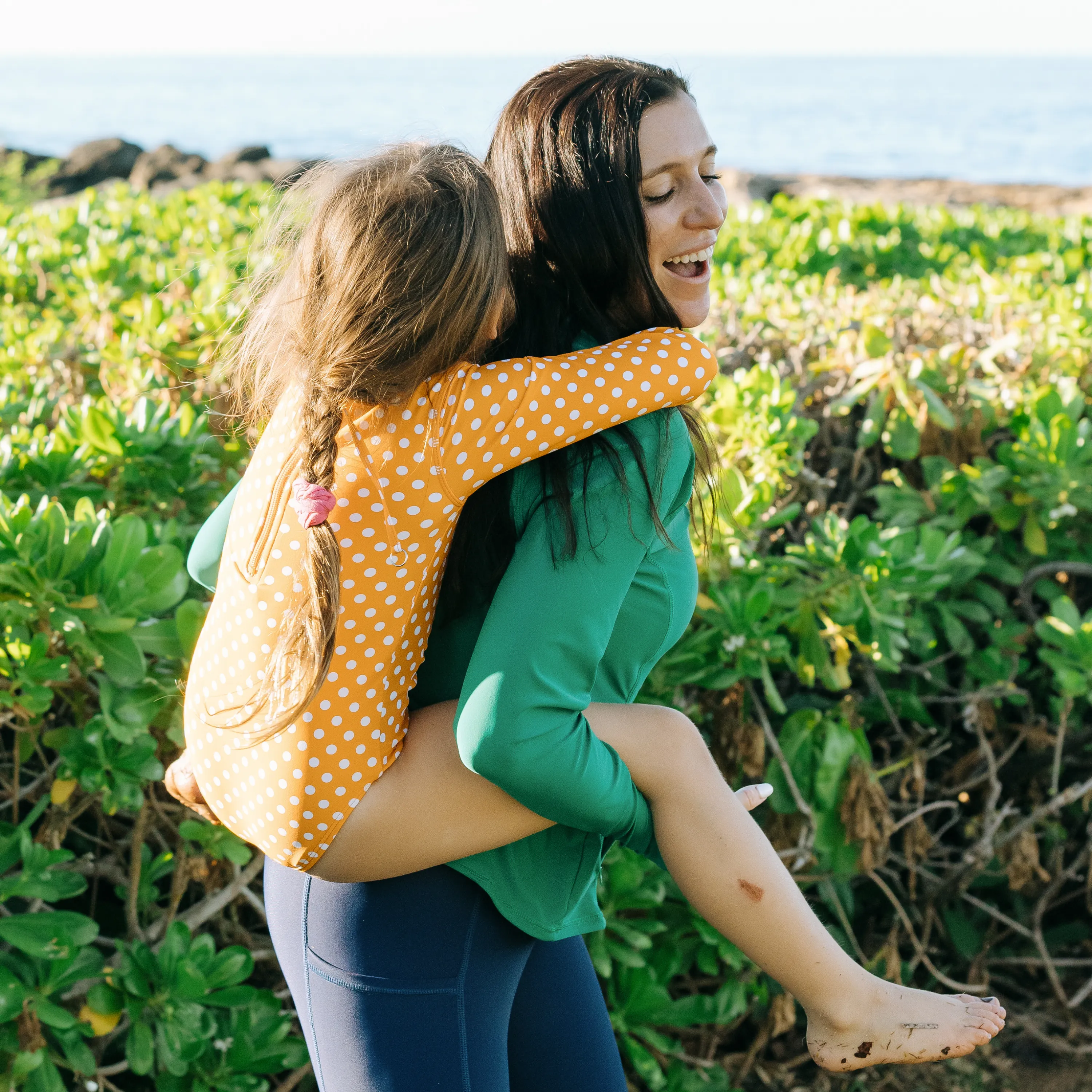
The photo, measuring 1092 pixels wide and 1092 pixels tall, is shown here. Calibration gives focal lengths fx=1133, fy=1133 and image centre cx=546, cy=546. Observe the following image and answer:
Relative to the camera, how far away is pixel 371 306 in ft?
4.46

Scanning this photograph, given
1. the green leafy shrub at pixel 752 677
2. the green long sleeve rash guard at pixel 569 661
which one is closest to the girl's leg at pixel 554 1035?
the green long sleeve rash guard at pixel 569 661

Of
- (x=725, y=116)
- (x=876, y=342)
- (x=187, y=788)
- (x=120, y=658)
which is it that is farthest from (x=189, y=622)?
(x=725, y=116)

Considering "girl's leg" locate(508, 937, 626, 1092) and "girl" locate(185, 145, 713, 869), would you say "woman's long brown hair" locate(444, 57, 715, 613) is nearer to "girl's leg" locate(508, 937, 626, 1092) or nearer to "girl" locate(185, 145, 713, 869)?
"girl" locate(185, 145, 713, 869)

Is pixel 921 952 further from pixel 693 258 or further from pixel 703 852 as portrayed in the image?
pixel 693 258

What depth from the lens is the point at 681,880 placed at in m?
1.52

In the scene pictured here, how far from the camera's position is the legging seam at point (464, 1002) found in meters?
1.50

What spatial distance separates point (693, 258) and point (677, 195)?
10cm

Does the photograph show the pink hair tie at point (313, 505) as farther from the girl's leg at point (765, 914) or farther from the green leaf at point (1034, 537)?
the green leaf at point (1034, 537)

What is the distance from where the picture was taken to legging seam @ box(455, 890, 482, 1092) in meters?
1.50

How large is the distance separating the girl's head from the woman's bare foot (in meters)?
1.01

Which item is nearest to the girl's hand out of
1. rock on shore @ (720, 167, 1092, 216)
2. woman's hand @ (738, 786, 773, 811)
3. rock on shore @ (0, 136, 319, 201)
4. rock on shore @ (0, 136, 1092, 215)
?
woman's hand @ (738, 786, 773, 811)

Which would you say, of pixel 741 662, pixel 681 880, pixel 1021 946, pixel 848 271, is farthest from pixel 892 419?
pixel 848 271

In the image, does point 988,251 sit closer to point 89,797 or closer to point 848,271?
point 848,271

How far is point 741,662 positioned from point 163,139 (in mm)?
54855
